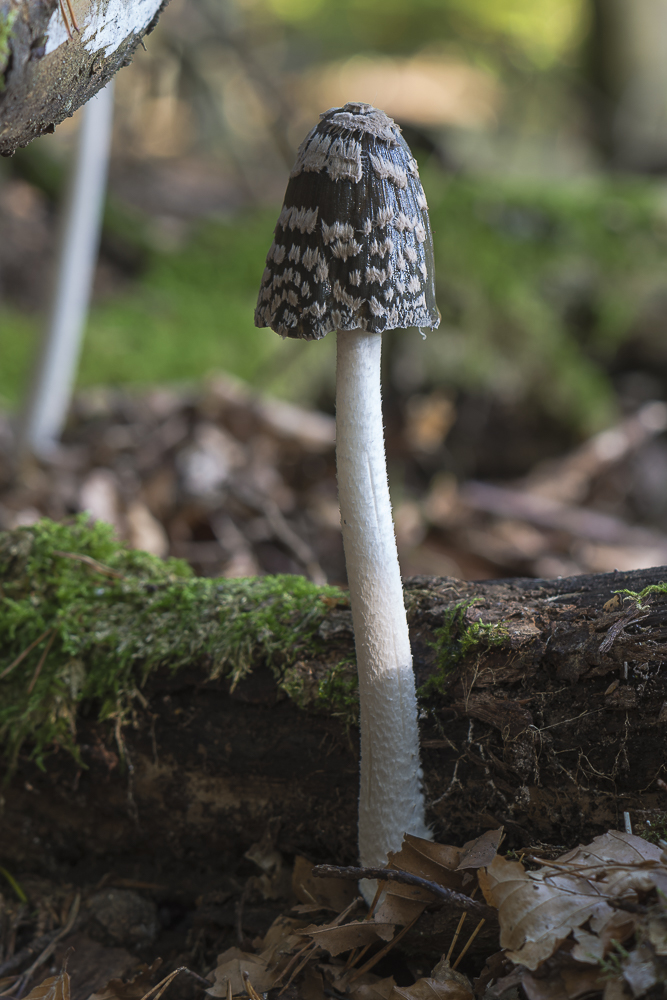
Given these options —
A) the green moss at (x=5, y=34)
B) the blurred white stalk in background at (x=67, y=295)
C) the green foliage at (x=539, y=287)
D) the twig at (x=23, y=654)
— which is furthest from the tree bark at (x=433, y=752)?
the green foliage at (x=539, y=287)

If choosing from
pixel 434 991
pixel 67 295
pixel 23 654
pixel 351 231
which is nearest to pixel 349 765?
pixel 434 991

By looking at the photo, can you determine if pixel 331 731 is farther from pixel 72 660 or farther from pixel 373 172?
pixel 373 172

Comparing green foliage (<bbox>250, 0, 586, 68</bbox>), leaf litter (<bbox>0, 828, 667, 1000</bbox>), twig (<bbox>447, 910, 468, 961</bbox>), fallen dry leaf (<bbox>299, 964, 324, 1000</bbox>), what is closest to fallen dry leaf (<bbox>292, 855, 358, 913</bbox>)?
leaf litter (<bbox>0, 828, 667, 1000</bbox>)

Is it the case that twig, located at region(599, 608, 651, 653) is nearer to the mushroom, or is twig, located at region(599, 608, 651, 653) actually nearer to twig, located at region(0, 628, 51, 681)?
the mushroom

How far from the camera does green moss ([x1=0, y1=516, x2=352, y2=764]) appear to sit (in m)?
2.70

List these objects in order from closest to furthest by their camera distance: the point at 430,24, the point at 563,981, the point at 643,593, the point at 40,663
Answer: the point at 563,981 < the point at 643,593 < the point at 40,663 < the point at 430,24

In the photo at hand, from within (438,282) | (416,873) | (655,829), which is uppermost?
(438,282)

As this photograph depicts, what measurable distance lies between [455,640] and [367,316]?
113 cm

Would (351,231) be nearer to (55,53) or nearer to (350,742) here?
(55,53)

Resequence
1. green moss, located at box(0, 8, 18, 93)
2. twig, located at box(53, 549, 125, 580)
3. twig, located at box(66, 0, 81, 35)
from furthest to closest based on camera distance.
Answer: twig, located at box(53, 549, 125, 580), twig, located at box(66, 0, 81, 35), green moss, located at box(0, 8, 18, 93)

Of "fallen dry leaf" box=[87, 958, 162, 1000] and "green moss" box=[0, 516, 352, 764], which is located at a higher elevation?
"green moss" box=[0, 516, 352, 764]

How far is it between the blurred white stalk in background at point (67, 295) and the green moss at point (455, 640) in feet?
13.8

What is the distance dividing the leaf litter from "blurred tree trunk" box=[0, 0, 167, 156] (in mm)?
2144

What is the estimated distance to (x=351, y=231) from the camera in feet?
6.54
